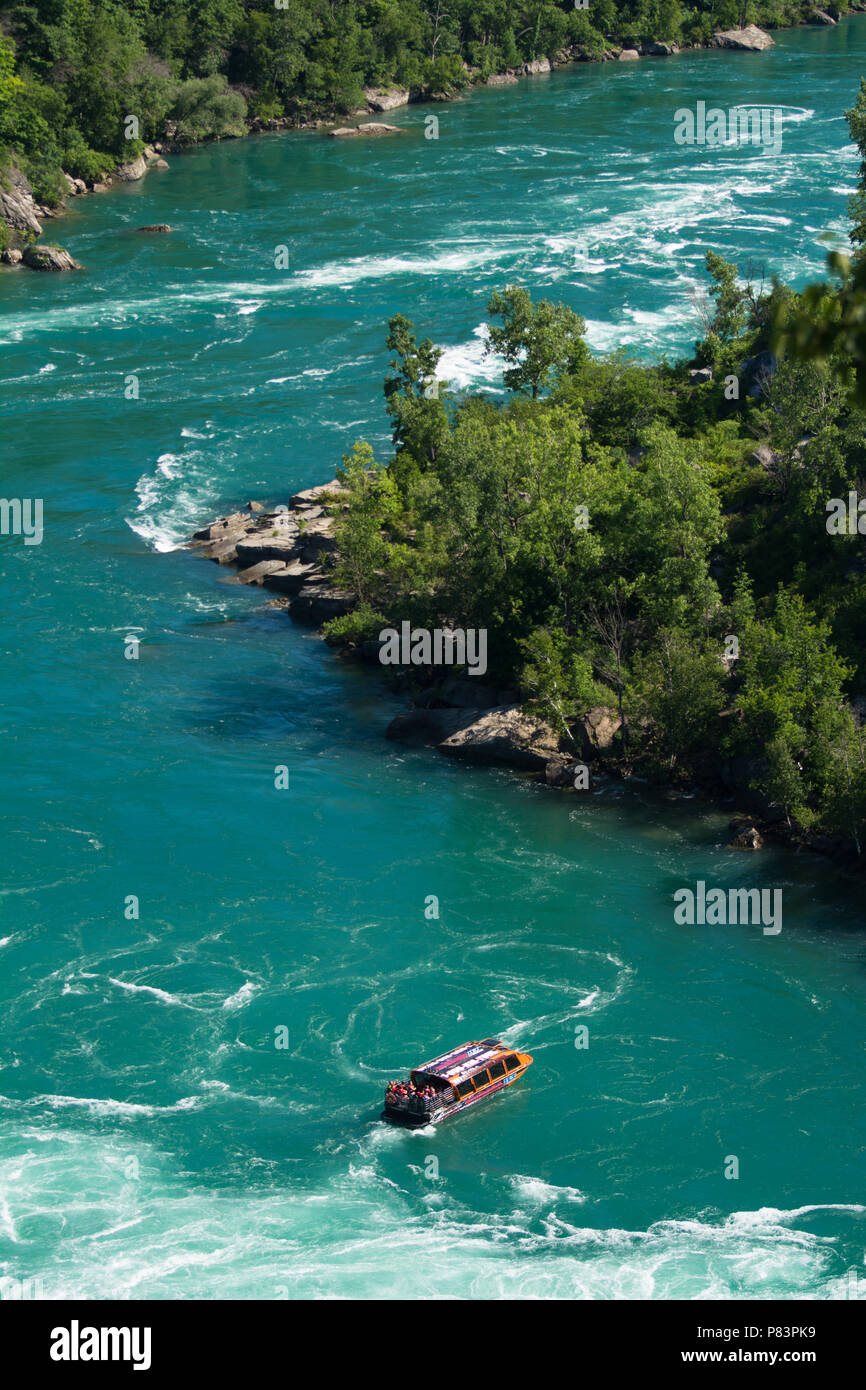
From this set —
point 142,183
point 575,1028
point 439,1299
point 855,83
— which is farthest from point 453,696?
point 855,83

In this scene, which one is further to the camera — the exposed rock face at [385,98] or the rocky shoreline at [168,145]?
the exposed rock face at [385,98]

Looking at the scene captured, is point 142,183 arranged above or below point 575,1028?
above

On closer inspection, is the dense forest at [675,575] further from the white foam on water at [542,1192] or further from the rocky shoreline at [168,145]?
the rocky shoreline at [168,145]

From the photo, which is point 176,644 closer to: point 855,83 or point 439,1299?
point 439,1299

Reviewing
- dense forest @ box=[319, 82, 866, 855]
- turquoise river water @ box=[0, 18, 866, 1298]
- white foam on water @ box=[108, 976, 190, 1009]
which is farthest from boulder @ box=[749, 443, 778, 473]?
white foam on water @ box=[108, 976, 190, 1009]

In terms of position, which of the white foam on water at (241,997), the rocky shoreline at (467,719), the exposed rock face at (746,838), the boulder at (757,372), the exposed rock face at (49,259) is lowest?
the white foam on water at (241,997)

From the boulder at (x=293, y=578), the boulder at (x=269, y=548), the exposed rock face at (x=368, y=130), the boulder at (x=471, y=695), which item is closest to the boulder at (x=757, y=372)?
the boulder at (x=471, y=695)

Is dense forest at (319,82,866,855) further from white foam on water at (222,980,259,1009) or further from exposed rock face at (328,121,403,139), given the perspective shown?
exposed rock face at (328,121,403,139)
